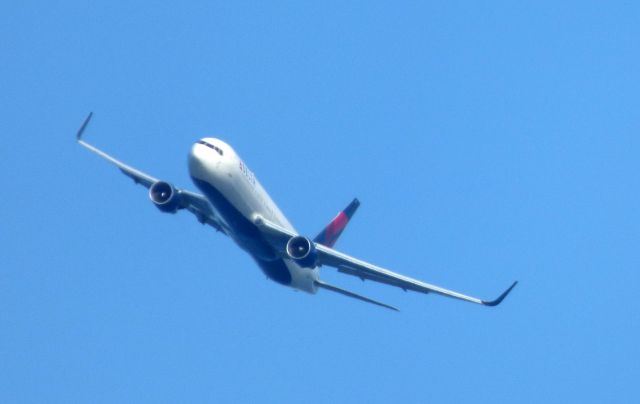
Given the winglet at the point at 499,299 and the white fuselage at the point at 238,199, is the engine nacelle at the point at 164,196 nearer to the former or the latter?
the white fuselage at the point at 238,199

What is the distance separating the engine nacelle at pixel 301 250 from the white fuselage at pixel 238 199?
1.31 m

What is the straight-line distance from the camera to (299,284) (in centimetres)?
5291

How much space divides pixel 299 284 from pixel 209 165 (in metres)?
10.3

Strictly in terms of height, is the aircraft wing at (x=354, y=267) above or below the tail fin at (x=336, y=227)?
below

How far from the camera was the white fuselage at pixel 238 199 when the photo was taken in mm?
45188

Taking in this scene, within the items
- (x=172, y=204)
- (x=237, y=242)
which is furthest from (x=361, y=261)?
(x=172, y=204)

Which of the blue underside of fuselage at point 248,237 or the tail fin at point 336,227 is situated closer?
the blue underside of fuselage at point 248,237

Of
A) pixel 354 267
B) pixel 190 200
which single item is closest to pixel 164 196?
pixel 190 200

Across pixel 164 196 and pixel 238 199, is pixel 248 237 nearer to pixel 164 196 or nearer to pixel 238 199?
A: pixel 238 199

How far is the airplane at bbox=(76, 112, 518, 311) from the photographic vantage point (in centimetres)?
4550

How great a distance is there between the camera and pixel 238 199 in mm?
46469

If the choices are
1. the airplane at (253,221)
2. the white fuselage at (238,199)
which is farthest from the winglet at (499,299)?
the white fuselage at (238,199)

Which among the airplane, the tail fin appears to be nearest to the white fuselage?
the airplane

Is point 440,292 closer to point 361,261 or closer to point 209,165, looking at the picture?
point 361,261
